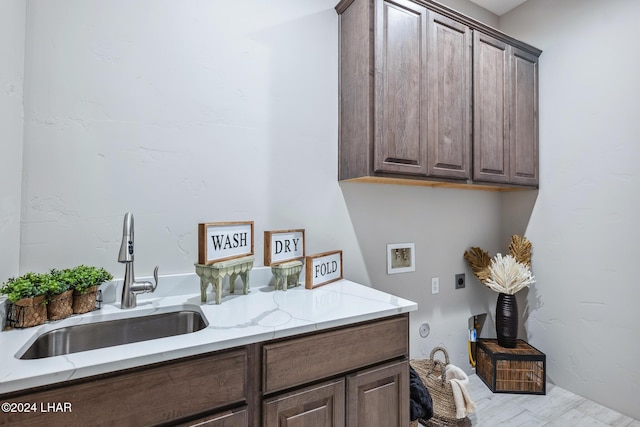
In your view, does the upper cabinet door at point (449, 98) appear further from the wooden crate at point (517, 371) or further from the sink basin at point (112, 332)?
the sink basin at point (112, 332)

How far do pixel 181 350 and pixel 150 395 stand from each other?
0.13 m

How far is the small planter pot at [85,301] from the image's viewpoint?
1.12m

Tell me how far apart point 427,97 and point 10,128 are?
183 centimetres

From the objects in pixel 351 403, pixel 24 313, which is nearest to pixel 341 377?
pixel 351 403

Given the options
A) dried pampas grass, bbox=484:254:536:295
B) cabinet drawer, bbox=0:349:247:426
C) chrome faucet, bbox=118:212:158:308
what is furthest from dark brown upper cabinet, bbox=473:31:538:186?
chrome faucet, bbox=118:212:158:308

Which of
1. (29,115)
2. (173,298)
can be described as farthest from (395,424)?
(29,115)

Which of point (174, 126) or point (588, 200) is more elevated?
point (174, 126)

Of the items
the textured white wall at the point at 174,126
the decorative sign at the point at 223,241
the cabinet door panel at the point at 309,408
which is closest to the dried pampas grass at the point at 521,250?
the textured white wall at the point at 174,126

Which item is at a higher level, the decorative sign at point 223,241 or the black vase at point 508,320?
the decorative sign at point 223,241

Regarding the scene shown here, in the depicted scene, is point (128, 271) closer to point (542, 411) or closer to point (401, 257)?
point (401, 257)

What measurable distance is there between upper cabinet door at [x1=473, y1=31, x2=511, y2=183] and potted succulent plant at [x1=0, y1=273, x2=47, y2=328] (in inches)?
83.7

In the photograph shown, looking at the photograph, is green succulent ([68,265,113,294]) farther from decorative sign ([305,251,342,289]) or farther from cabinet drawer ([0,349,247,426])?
decorative sign ([305,251,342,289])

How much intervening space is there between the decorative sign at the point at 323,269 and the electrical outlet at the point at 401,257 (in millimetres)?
452

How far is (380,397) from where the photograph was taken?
3.92 feet
